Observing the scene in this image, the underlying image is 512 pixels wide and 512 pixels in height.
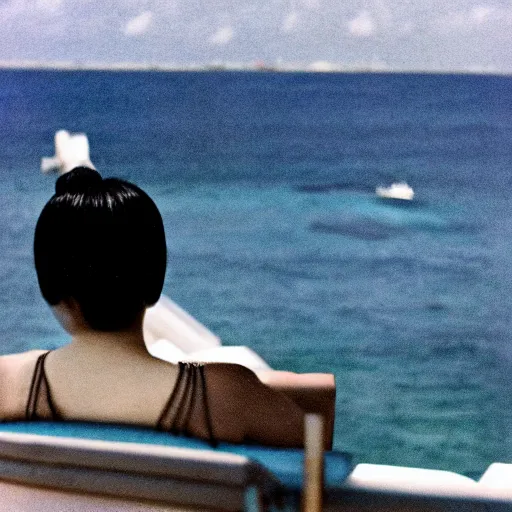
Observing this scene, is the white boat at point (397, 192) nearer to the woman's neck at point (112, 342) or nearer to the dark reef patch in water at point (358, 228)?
the dark reef patch in water at point (358, 228)

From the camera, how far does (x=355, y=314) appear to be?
991 centimetres

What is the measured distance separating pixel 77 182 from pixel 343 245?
47.4ft

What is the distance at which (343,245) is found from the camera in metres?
15.0

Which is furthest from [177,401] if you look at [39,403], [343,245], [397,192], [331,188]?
[331,188]

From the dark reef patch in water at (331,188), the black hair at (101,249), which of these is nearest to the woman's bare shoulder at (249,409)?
the black hair at (101,249)

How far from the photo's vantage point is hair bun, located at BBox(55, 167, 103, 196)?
686mm

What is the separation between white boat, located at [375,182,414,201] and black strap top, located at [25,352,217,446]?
18.0 metres

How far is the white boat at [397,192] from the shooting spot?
18922 millimetres

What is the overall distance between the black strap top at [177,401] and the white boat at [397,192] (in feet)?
59.2

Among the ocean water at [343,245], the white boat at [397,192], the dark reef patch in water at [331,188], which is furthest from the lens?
the dark reef patch in water at [331,188]

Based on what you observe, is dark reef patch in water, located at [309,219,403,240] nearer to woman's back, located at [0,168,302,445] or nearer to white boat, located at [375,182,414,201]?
white boat, located at [375,182,414,201]

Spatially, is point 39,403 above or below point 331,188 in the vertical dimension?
below

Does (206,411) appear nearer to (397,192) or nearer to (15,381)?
(15,381)

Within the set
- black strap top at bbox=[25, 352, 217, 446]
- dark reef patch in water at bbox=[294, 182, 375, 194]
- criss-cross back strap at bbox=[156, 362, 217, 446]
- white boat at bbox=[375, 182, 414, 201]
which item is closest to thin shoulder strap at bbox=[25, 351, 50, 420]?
black strap top at bbox=[25, 352, 217, 446]
